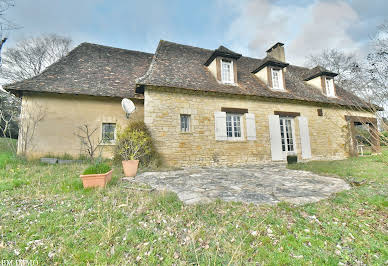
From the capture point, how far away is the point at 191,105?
782 centimetres

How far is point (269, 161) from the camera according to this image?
8656 mm

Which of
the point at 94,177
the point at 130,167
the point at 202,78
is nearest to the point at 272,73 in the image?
the point at 202,78

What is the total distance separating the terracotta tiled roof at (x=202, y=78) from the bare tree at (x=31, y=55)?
11.0 m

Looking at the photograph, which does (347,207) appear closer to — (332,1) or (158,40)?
(332,1)

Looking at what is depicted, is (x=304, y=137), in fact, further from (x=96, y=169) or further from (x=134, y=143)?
(x=96, y=169)

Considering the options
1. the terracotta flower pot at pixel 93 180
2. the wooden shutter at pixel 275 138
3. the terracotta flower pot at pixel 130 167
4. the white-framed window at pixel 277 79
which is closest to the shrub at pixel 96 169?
the terracotta flower pot at pixel 93 180

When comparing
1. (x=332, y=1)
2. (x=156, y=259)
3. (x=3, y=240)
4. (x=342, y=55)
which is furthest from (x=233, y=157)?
(x=342, y=55)

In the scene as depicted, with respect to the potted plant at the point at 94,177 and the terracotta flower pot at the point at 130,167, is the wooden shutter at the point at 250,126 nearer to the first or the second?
the terracotta flower pot at the point at 130,167

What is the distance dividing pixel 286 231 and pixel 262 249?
0.55 metres

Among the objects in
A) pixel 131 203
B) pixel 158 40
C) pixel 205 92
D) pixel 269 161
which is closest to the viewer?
pixel 131 203

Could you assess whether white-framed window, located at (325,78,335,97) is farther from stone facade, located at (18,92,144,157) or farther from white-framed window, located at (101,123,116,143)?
white-framed window, located at (101,123,116,143)

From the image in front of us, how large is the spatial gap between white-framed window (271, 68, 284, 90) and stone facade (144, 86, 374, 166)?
1136 millimetres

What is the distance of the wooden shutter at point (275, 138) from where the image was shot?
8805 millimetres

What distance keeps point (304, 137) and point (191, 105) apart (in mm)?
6882
